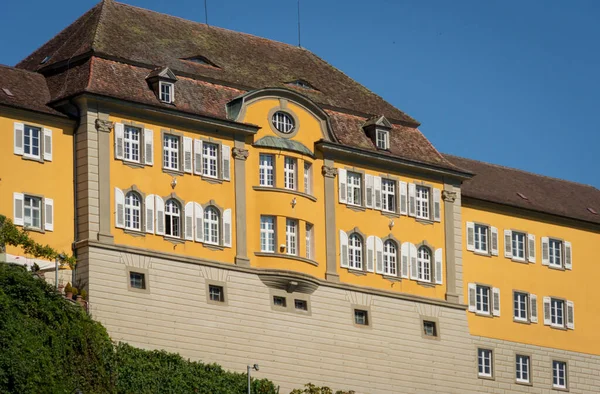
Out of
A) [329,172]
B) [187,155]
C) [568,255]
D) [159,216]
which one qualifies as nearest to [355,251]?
[329,172]

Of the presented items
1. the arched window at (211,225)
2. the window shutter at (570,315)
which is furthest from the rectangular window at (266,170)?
the window shutter at (570,315)

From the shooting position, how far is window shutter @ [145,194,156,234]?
8131 centimetres

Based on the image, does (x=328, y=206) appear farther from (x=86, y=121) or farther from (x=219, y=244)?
(x=86, y=121)

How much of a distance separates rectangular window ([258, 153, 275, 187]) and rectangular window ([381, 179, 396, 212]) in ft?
20.3

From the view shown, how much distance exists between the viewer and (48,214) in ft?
261

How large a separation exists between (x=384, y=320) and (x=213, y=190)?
9897mm

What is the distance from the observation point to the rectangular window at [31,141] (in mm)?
79688

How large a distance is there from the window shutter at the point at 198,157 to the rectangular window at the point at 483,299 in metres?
16.1

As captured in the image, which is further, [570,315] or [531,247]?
[570,315]

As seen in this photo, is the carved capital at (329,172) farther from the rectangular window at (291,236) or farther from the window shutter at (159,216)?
the window shutter at (159,216)

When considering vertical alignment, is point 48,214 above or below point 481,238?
below

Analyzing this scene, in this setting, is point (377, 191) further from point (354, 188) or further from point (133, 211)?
point (133, 211)

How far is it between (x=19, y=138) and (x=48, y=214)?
3.10 metres

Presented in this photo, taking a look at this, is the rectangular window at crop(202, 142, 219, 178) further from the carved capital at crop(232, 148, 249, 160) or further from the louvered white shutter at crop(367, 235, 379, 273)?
the louvered white shutter at crop(367, 235, 379, 273)
